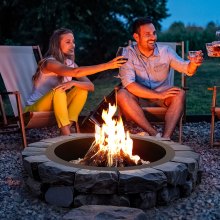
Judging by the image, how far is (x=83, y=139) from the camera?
3.38 metres

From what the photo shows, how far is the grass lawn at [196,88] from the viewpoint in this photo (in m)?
7.22

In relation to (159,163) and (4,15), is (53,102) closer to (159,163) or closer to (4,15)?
(159,163)

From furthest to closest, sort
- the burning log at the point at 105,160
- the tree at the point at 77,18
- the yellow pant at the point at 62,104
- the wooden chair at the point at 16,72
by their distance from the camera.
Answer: the tree at the point at 77,18 < the wooden chair at the point at 16,72 < the yellow pant at the point at 62,104 < the burning log at the point at 105,160

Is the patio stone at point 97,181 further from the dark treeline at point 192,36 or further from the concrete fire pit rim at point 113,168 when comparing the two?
the dark treeline at point 192,36

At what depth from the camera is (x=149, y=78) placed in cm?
424

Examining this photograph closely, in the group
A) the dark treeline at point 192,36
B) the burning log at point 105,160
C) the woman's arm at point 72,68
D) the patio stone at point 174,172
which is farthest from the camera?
the dark treeline at point 192,36

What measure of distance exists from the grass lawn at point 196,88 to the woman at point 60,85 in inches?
99.1

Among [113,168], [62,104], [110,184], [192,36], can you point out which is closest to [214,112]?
[62,104]

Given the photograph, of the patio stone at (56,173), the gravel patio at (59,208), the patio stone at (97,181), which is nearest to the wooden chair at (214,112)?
the gravel patio at (59,208)

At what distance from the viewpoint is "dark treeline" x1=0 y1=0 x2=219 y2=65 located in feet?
24.5

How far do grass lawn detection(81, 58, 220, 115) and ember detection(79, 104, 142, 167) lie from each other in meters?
3.54

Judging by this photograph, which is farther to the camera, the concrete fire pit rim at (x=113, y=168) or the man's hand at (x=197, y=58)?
the man's hand at (x=197, y=58)

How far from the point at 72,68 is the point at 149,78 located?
951 mm

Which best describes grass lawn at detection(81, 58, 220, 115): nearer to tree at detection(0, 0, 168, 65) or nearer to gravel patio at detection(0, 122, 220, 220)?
tree at detection(0, 0, 168, 65)
